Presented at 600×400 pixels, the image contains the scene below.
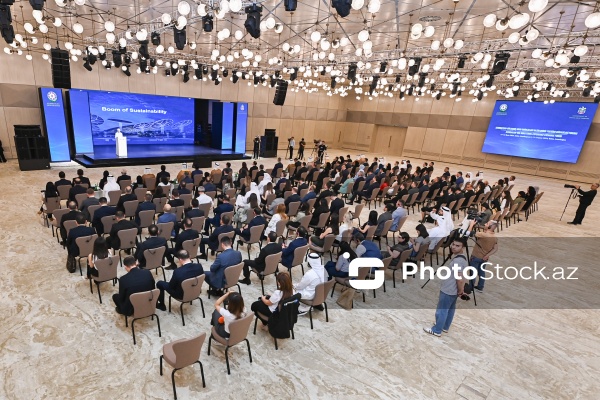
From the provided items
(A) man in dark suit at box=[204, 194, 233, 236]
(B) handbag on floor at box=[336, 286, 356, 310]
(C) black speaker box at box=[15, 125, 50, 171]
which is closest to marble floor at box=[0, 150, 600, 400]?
(B) handbag on floor at box=[336, 286, 356, 310]

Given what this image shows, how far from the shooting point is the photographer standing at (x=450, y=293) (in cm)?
427

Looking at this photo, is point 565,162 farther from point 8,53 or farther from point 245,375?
point 8,53

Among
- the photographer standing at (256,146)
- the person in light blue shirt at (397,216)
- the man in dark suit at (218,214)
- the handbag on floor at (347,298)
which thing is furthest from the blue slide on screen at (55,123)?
the handbag on floor at (347,298)

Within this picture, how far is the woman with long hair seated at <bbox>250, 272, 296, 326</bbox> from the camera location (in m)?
4.00

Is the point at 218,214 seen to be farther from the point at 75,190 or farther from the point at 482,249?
the point at 482,249

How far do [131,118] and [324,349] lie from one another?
18.7 metres

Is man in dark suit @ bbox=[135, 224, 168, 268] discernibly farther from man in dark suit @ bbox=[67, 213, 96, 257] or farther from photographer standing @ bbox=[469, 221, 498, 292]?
photographer standing @ bbox=[469, 221, 498, 292]

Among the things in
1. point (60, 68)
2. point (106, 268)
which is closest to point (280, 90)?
point (60, 68)

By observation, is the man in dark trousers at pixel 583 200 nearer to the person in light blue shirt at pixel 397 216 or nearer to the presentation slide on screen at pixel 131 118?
the person in light blue shirt at pixel 397 216

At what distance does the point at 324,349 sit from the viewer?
4.28 metres

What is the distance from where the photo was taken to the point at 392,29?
10023 millimetres

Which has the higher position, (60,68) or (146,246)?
(60,68)

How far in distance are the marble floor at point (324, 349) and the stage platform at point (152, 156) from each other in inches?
364

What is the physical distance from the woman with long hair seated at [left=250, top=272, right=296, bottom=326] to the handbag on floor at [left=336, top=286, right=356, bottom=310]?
1.45m
